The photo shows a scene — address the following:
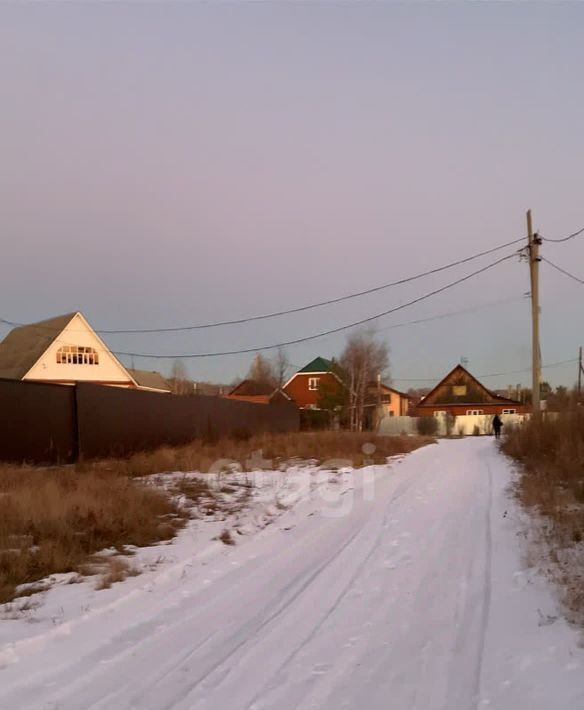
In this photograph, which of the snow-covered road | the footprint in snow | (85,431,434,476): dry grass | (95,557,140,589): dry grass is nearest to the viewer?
the snow-covered road

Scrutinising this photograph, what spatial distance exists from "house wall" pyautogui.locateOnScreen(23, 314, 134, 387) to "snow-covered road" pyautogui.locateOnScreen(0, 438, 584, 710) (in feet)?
116

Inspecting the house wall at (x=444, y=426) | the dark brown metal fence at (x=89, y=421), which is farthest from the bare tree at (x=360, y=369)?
the dark brown metal fence at (x=89, y=421)

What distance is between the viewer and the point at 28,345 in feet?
139

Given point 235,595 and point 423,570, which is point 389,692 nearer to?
point 235,595

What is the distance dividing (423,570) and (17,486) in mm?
6811

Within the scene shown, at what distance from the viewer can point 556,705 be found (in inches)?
135

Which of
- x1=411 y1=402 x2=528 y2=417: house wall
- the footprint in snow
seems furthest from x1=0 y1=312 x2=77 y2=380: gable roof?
the footprint in snow

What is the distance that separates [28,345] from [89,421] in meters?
29.8

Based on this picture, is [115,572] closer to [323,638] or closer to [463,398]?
[323,638]

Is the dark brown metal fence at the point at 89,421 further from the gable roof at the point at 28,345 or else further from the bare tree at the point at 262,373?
the bare tree at the point at 262,373

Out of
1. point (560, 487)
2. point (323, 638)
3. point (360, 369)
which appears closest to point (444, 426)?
point (360, 369)

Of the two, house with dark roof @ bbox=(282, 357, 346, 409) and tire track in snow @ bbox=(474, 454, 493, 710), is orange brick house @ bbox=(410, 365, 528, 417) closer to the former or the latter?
house with dark roof @ bbox=(282, 357, 346, 409)

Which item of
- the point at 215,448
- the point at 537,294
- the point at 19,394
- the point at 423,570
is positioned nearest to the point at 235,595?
the point at 423,570

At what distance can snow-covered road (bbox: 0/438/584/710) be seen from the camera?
3.69 metres
